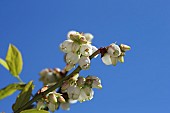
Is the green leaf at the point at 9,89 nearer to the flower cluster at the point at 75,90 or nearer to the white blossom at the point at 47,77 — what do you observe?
the flower cluster at the point at 75,90

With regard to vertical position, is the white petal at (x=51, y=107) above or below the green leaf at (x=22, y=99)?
below

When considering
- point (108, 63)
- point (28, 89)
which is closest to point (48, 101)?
point (28, 89)

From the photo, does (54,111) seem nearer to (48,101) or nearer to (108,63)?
(48,101)

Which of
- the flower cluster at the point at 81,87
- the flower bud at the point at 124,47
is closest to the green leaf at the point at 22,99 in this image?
the flower cluster at the point at 81,87

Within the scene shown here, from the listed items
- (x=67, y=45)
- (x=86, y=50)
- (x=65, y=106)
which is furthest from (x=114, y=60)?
(x=65, y=106)

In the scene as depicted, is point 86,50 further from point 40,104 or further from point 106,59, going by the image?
point 40,104
